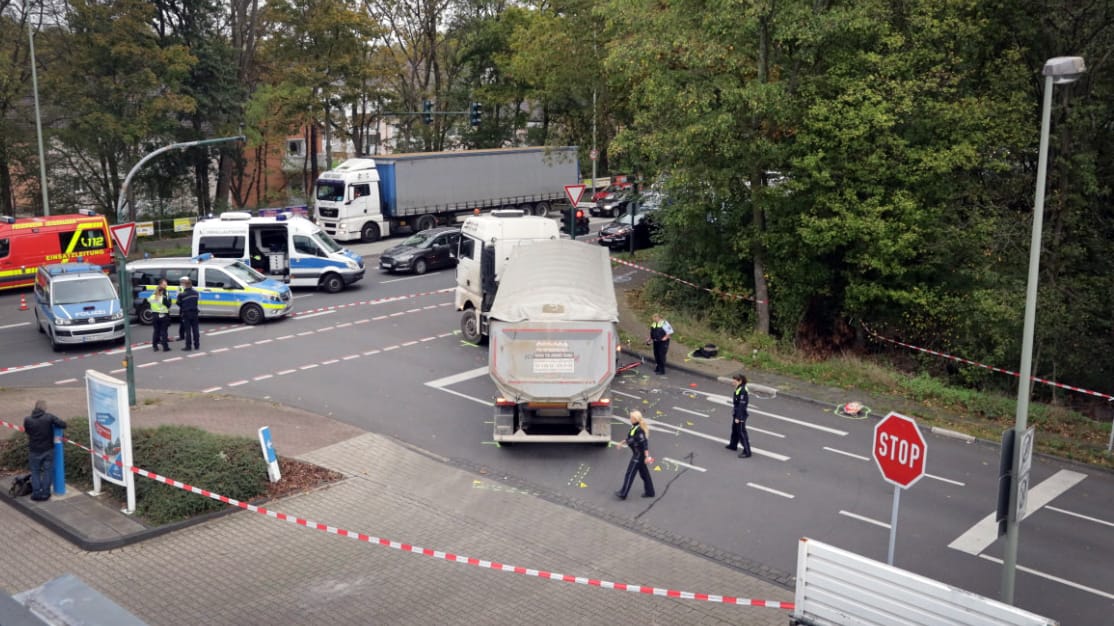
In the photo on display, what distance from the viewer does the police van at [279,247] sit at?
30625 mm

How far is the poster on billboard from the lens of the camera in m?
13.6

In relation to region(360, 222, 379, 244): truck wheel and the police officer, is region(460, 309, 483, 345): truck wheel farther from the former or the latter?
region(360, 222, 379, 244): truck wheel

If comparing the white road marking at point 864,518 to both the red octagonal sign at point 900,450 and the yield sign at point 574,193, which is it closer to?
the red octagonal sign at point 900,450

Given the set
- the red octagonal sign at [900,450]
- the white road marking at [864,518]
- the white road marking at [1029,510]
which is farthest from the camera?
the white road marking at [864,518]

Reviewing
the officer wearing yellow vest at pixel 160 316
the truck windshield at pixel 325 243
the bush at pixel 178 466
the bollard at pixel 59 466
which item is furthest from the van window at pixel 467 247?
the bollard at pixel 59 466

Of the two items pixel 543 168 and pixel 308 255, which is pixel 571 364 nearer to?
pixel 308 255

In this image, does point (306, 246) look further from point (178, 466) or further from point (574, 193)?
point (178, 466)

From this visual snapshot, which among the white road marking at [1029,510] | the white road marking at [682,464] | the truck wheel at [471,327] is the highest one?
the truck wheel at [471,327]

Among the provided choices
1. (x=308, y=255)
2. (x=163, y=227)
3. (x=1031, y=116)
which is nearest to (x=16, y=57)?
(x=163, y=227)

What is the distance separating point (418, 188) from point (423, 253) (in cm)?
817

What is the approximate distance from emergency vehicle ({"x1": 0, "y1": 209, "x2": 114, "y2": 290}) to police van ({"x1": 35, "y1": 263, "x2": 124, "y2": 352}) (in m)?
6.01

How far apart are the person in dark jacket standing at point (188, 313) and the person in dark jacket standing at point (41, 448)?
906cm

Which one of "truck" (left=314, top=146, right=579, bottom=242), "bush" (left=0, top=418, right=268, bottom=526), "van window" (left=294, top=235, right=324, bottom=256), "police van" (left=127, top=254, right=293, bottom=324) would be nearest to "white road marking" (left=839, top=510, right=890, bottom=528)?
"bush" (left=0, top=418, right=268, bottom=526)

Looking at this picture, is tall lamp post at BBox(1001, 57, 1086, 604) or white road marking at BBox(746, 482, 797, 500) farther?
white road marking at BBox(746, 482, 797, 500)
